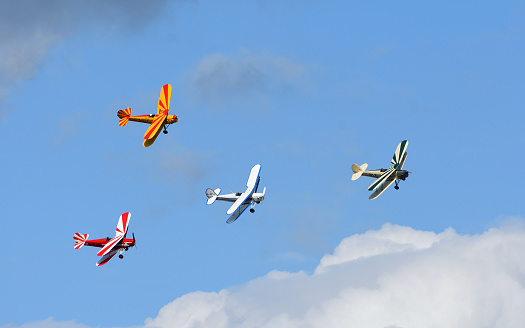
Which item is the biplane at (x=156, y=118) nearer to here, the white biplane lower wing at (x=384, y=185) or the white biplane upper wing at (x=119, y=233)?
the white biplane upper wing at (x=119, y=233)

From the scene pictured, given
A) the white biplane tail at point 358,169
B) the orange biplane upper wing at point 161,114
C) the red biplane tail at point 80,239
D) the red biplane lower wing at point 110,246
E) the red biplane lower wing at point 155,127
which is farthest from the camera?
the red biplane tail at point 80,239

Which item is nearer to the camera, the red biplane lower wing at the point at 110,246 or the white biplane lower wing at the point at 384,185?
the white biplane lower wing at the point at 384,185

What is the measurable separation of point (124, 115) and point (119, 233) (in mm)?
20982

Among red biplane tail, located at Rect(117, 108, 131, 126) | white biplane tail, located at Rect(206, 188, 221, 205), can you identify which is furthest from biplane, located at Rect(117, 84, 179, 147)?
white biplane tail, located at Rect(206, 188, 221, 205)

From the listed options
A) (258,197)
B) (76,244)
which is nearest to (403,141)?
(258,197)

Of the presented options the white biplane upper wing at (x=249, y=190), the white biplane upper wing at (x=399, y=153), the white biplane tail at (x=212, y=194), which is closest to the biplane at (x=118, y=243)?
the white biplane tail at (x=212, y=194)

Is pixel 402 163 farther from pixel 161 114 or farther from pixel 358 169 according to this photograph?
pixel 161 114

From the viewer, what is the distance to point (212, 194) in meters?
183

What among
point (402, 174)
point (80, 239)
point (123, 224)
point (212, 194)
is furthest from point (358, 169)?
point (80, 239)

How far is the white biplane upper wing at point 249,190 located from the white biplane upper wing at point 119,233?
70.4ft

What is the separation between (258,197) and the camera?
579ft

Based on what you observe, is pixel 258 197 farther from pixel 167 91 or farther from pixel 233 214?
pixel 167 91

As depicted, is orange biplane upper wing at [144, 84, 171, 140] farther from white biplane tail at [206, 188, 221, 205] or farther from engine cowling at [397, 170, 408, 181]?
engine cowling at [397, 170, 408, 181]

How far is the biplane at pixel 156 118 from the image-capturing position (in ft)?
570
